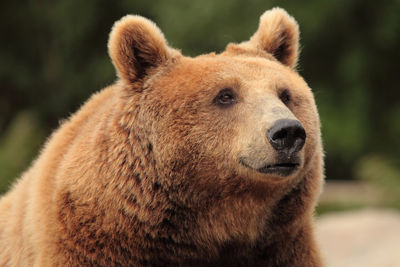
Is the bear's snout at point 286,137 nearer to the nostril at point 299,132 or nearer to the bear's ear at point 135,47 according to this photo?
the nostril at point 299,132

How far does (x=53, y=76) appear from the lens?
22.7 metres

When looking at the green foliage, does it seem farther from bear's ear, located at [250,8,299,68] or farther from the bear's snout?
the bear's snout

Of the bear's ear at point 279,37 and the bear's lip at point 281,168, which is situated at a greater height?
the bear's ear at point 279,37

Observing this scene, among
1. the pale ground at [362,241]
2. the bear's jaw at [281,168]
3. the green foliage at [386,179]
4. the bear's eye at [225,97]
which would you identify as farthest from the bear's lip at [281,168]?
the green foliage at [386,179]

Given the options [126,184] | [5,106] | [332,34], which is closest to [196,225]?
[126,184]

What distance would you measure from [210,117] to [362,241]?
4.99 m

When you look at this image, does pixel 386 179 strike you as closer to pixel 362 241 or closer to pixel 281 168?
pixel 362 241

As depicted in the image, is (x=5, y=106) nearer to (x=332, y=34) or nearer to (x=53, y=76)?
(x=53, y=76)

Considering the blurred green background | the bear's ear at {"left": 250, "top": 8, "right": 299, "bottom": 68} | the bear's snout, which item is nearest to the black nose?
the bear's snout

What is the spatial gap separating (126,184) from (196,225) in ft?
1.69

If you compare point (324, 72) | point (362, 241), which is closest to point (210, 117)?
point (362, 241)

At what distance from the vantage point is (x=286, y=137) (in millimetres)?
3893

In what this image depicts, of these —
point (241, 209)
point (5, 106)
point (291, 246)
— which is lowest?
point (291, 246)

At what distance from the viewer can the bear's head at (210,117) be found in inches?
158
